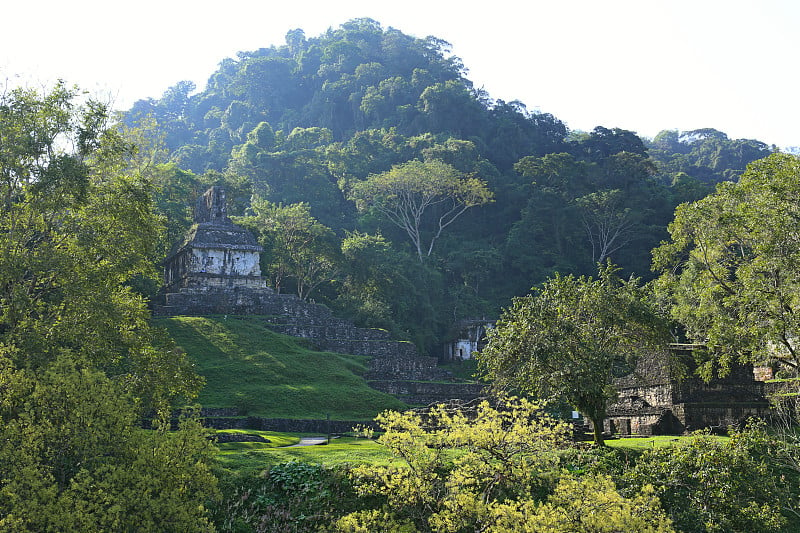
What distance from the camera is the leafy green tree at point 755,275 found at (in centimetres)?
1978

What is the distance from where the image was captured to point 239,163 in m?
69.3

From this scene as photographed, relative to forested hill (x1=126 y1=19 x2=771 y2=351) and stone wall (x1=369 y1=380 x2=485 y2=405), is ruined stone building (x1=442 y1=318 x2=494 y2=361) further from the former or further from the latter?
stone wall (x1=369 y1=380 x2=485 y2=405)

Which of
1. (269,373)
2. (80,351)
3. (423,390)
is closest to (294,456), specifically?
(80,351)

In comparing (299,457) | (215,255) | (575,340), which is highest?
(215,255)

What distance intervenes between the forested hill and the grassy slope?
26.0 ft

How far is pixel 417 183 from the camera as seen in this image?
58094 millimetres

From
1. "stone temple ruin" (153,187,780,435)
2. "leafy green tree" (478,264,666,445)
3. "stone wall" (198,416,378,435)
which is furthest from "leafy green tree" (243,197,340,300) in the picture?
"leafy green tree" (478,264,666,445)

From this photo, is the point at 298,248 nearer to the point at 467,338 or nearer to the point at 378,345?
the point at 378,345

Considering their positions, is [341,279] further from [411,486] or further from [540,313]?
[411,486]

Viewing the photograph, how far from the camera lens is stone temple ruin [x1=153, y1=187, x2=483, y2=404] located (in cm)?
3381

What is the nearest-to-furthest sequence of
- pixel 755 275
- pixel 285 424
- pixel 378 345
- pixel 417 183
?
pixel 755 275, pixel 285 424, pixel 378 345, pixel 417 183

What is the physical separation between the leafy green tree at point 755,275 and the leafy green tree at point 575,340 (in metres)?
2.84

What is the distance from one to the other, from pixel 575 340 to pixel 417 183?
133 ft

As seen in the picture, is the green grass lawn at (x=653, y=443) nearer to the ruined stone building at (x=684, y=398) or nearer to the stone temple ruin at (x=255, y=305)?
the ruined stone building at (x=684, y=398)
